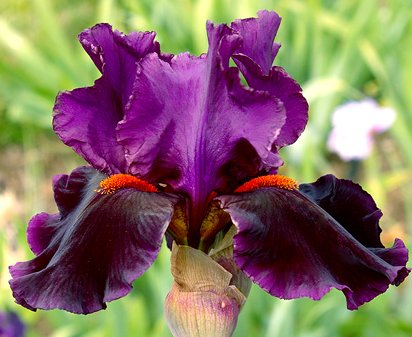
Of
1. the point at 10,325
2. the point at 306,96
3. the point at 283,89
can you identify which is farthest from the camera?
the point at 306,96

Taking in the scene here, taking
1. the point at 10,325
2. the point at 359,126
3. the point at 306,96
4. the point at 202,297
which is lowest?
the point at 359,126

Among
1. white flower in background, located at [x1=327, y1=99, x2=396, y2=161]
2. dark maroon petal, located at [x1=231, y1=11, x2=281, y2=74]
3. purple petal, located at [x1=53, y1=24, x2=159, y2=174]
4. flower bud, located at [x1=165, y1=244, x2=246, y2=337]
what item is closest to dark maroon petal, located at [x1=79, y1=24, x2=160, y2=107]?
purple petal, located at [x1=53, y1=24, x2=159, y2=174]

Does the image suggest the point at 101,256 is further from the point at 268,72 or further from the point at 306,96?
the point at 306,96

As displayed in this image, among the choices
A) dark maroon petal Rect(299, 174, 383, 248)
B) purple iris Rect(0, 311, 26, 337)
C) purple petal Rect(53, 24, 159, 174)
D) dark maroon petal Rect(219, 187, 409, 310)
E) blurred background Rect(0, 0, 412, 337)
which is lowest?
blurred background Rect(0, 0, 412, 337)

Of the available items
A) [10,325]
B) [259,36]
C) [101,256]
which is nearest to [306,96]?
[10,325]

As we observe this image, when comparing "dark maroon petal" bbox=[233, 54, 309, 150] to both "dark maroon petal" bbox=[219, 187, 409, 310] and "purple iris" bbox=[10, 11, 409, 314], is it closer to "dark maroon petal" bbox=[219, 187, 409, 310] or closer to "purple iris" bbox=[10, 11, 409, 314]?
"purple iris" bbox=[10, 11, 409, 314]

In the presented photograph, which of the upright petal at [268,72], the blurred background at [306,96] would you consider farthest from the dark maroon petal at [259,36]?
the blurred background at [306,96]

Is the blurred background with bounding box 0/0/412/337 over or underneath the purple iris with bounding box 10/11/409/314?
underneath
